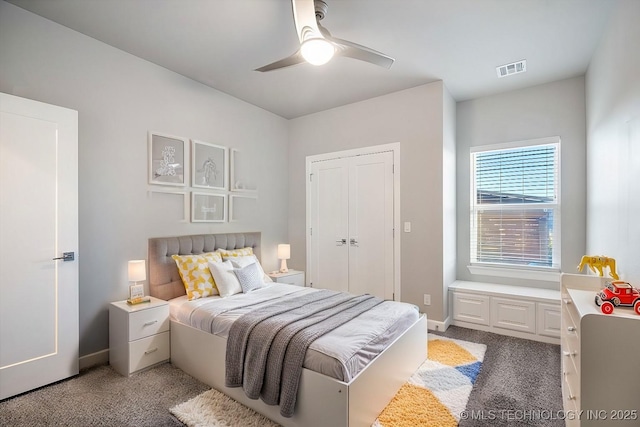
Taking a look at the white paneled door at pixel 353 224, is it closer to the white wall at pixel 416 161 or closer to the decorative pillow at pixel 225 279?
the white wall at pixel 416 161

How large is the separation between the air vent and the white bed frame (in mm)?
2723

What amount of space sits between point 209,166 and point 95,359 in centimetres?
217

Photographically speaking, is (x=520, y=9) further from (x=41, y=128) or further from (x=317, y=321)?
(x=41, y=128)

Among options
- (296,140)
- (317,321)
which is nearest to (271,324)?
(317,321)

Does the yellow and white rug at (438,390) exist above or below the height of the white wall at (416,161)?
below

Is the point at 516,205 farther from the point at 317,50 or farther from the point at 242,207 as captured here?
the point at 242,207

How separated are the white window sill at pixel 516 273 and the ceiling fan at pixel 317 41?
2.97 metres

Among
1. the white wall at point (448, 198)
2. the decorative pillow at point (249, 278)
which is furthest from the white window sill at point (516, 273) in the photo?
the decorative pillow at point (249, 278)

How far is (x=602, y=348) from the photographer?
142 cm

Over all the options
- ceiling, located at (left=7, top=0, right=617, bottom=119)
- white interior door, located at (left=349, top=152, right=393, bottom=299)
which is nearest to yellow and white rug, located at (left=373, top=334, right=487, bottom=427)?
white interior door, located at (left=349, top=152, right=393, bottom=299)

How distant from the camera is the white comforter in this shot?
5.96 ft

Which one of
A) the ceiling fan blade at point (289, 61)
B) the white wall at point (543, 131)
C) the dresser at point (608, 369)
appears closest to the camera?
the dresser at point (608, 369)

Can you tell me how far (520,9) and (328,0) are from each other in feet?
4.80

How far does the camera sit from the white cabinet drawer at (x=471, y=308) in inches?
142
